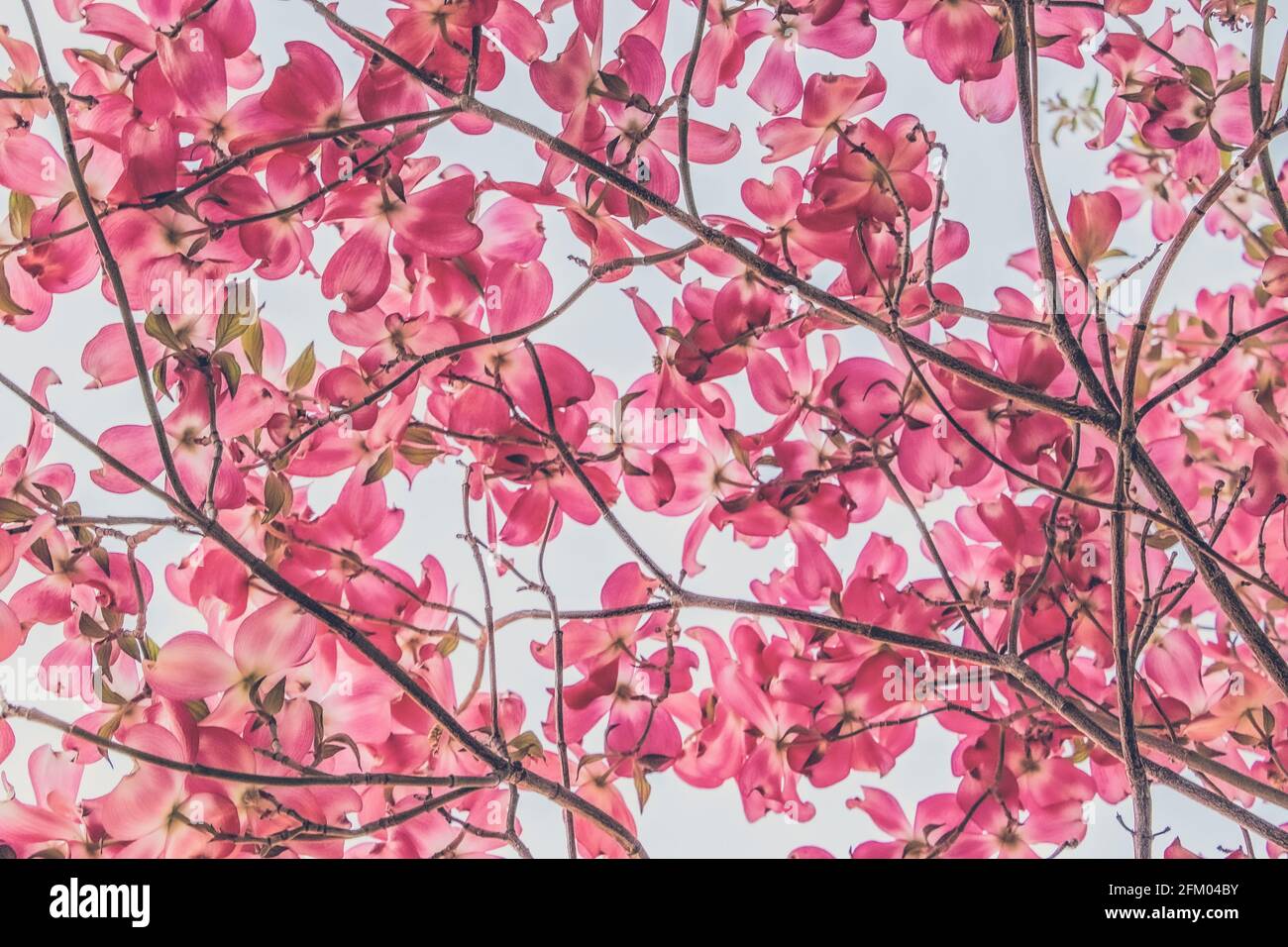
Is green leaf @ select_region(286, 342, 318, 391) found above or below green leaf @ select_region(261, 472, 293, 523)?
above

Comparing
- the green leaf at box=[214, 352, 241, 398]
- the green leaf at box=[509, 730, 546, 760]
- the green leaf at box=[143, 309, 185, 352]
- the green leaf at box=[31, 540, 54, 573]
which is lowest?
the green leaf at box=[509, 730, 546, 760]

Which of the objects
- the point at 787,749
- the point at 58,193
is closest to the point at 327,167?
the point at 58,193

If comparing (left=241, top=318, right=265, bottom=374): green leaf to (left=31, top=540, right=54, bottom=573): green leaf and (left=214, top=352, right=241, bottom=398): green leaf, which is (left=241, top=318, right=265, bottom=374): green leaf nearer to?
(left=214, top=352, right=241, bottom=398): green leaf

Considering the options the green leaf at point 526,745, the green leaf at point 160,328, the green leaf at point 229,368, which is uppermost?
the green leaf at point 160,328

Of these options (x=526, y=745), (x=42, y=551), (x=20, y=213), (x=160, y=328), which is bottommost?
(x=526, y=745)

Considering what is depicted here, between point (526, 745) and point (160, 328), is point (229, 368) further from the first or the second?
point (526, 745)

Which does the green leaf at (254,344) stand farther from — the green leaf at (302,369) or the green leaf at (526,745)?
the green leaf at (526,745)

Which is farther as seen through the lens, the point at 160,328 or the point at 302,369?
the point at 302,369

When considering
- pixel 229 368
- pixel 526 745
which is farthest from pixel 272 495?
pixel 526 745

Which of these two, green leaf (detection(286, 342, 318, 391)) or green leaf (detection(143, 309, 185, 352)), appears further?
green leaf (detection(286, 342, 318, 391))

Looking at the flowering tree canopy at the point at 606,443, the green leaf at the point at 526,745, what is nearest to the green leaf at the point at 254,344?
the flowering tree canopy at the point at 606,443

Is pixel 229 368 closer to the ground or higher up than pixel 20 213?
closer to the ground

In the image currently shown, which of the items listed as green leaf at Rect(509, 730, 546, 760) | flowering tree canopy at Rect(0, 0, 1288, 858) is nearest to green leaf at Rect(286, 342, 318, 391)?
flowering tree canopy at Rect(0, 0, 1288, 858)

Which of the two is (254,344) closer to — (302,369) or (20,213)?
(302,369)
